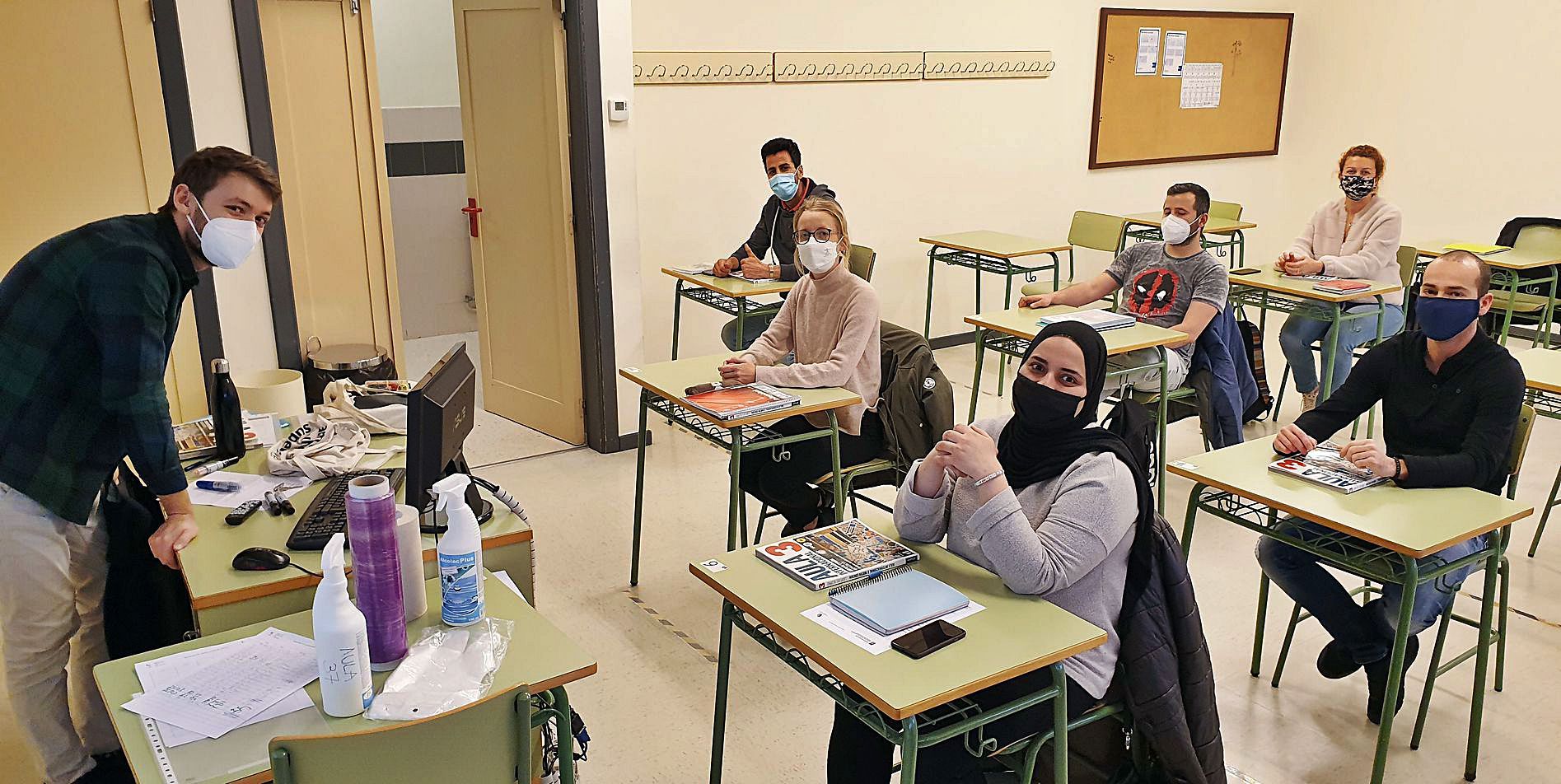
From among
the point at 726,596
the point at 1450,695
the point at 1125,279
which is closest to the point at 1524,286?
the point at 1125,279

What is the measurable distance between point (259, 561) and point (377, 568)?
0.49m

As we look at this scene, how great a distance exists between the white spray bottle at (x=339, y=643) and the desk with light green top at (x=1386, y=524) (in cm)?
198

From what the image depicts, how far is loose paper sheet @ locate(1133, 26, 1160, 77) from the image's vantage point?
718 centimetres

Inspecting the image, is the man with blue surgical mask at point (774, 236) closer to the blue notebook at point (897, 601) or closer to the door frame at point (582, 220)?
the door frame at point (582, 220)

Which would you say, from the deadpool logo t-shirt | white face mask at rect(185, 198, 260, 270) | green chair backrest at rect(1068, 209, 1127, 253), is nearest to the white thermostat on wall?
the deadpool logo t-shirt

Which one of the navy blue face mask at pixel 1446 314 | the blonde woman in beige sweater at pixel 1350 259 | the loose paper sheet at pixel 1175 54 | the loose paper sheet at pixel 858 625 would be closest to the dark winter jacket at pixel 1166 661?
the loose paper sheet at pixel 858 625

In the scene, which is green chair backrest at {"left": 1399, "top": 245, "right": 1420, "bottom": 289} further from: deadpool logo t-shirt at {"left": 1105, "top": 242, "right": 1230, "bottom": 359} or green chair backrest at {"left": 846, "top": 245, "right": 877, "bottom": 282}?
green chair backrest at {"left": 846, "top": 245, "right": 877, "bottom": 282}

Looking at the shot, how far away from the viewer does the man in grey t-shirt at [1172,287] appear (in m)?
4.05

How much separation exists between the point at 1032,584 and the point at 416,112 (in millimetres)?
5723

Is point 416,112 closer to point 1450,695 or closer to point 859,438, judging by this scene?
point 859,438

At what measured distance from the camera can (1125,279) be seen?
14.8ft

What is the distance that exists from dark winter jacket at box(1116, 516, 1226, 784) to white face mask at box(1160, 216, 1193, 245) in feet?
7.92

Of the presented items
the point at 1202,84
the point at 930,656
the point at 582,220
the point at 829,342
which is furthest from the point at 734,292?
the point at 1202,84

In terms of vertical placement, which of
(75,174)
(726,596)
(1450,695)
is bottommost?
(1450,695)
